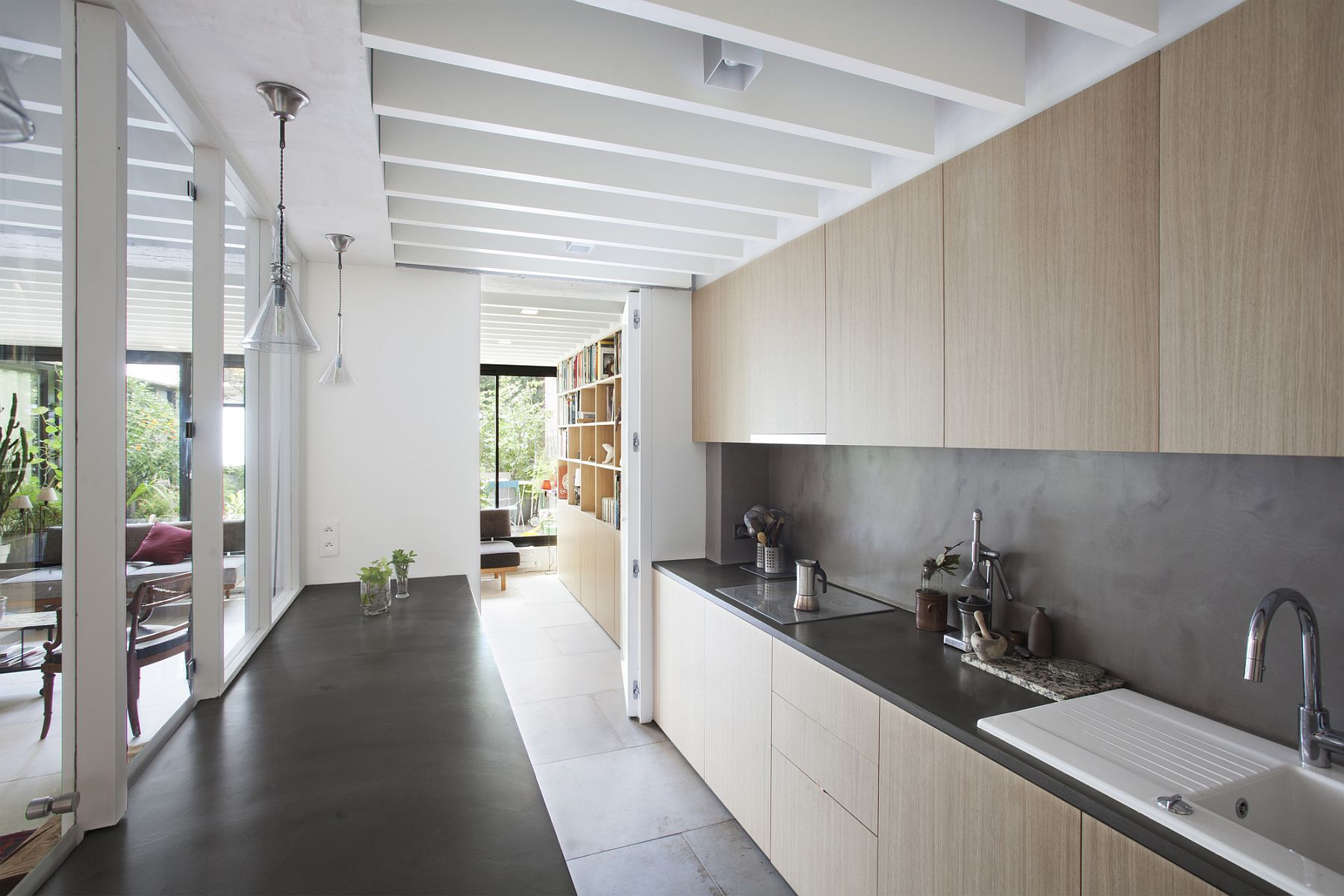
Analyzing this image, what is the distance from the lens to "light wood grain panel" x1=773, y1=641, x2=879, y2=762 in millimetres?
1855

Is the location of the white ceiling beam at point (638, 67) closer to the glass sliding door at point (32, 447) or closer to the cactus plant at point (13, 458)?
the glass sliding door at point (32, 447)

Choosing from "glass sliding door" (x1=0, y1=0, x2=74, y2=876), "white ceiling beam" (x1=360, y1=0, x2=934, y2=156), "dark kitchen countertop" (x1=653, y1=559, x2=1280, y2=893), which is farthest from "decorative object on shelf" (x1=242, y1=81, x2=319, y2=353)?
"dark kitchen countertop" (x1=653, y1=559, x2=1280, y2=893)

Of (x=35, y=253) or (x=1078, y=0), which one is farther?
(x=1078, y=0)

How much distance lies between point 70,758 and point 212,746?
1.23 feet

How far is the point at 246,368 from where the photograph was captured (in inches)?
81.2

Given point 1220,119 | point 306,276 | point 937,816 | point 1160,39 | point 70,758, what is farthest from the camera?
point 306,276

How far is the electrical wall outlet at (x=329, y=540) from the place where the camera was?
2.98 metres

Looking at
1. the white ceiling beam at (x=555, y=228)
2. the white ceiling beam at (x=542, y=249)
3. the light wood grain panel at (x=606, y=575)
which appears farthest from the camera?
the light wood grain panel at (x=606, y=575)

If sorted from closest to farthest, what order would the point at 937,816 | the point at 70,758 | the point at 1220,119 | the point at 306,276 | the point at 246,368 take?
the point at 70,758, the point at 1220,119, the point at 937,816, the point at 246,368, the point at 306,276

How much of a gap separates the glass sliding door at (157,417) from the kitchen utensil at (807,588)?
1932 mm

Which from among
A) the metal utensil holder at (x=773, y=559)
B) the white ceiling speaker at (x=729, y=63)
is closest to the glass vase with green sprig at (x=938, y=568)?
the metal utensil holder at (x=773, y=559)

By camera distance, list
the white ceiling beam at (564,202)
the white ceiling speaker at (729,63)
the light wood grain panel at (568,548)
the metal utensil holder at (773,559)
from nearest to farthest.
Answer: the white ceiling speaker at (729,63), the white ceiling beam at (564,202), the metal utensil holder at (773,559), the light wood grain panel at (568,548)

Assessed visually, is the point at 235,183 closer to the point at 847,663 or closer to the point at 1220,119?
the point at 847,663

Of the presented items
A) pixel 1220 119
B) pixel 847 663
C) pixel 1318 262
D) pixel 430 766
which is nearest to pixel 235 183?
pixel 430 766
